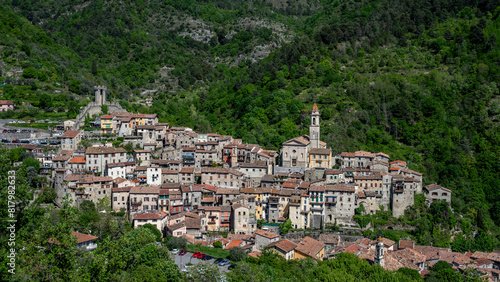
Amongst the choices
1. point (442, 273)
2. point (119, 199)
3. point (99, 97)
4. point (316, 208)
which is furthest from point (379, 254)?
point (99, 97)

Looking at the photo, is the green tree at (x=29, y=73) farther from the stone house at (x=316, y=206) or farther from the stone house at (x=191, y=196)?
the stone house at (x=316, y=206)

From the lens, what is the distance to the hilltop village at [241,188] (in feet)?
149

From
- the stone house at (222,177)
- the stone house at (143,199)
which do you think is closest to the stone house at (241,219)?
the stone house at (222,177)

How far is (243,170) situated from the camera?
5509cm

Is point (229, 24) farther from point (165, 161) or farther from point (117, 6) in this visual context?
point (165, 161)

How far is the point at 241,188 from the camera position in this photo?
5178cm

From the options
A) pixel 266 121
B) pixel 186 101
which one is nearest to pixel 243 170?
pixel 266 121

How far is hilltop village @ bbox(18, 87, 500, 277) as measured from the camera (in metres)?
45.3

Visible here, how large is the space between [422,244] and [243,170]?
71.7ft

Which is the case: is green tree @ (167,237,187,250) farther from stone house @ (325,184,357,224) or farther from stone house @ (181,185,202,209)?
stone house @ (325,184,357,224)

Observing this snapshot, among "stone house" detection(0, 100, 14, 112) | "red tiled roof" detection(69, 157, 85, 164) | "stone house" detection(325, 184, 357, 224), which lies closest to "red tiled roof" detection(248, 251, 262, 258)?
"stone house" detection(325, 184, 357, 224)

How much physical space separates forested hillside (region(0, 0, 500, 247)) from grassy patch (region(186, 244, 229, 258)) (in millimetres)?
27360

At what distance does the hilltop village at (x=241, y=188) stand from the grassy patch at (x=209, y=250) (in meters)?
1.35

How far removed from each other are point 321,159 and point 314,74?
133 feet
